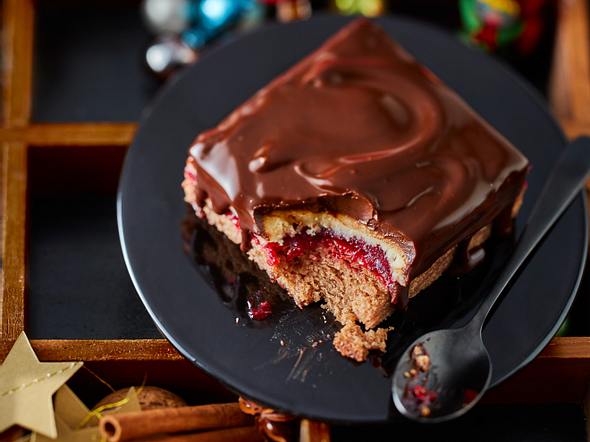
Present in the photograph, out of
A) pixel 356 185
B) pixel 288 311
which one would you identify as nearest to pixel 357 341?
pixel 288 311

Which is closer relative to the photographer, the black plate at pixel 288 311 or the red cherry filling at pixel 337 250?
the black plate at pixel 288 311

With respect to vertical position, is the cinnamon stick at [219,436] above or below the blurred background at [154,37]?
below

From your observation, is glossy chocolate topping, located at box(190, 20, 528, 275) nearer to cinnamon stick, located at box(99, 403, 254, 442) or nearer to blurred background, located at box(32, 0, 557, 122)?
cinnamon stick, located at box(99, 403, 254, 442)

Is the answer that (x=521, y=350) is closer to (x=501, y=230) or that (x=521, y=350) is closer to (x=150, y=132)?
(x=501, y=230)

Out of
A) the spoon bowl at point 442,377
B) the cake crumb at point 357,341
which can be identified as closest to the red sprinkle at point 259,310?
the cake crumb at point 357,341

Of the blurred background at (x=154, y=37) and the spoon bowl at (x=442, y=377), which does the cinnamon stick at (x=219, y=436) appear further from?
the blurred background at (x=154, y=37)

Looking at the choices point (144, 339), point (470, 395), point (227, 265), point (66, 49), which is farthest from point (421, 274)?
point (66, 49)

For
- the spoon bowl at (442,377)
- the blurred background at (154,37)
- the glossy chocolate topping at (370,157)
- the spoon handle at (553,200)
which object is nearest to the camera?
the spoon bowl at (442,377)

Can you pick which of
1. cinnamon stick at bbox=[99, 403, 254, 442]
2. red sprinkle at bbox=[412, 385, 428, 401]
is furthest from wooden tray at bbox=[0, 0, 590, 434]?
red sprinkle at bbox=[412, 385, 428, 401]
